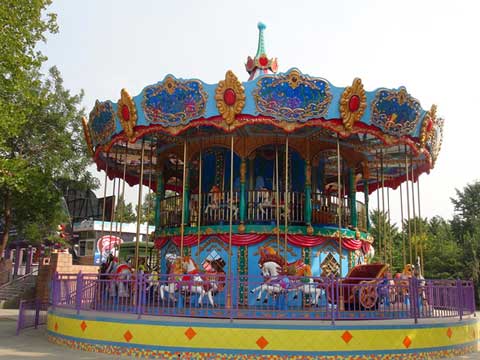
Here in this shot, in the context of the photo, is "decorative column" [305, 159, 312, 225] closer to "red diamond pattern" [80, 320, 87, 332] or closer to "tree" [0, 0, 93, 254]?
"red diamond pattern" [80, 320, 87, 332]

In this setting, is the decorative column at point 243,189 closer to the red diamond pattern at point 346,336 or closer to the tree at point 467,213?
the red diamond pattern at point 346,336

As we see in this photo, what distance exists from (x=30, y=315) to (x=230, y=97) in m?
8.82

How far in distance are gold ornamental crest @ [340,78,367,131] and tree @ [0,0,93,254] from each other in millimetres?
11583

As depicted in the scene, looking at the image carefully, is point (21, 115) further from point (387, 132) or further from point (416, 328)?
point (416, 328)

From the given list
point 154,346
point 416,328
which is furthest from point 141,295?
point 416,328

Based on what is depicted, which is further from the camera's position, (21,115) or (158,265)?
(21,115)

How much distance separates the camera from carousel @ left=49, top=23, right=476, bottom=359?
1050 centimetres

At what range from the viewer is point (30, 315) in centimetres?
1489

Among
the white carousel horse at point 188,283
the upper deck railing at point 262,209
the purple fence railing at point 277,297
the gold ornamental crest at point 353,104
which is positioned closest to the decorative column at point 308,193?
the upper deck railing at point 262,209

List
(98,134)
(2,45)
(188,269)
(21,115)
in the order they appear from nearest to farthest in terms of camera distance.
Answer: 1. (188,269)
2. (98,134)
3. (2,45)
4. (21,115)

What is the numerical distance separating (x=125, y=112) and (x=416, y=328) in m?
9.08

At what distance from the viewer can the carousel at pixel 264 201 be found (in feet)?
34.4

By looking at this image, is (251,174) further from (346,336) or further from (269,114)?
(346,336)

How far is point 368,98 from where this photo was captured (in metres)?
12.9
